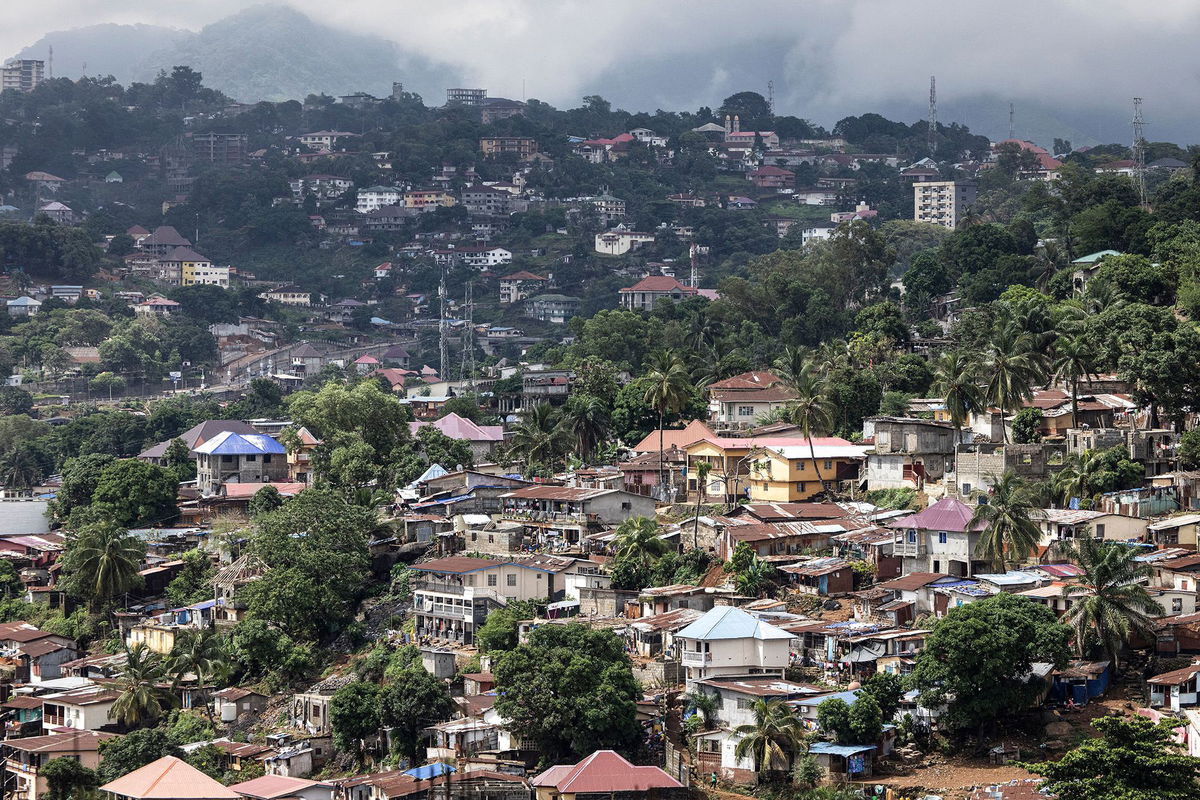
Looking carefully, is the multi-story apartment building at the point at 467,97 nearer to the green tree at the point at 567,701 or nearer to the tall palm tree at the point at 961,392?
the tall palm tree at the point at 961,392

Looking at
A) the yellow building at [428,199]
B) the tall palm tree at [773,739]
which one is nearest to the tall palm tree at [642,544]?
the tall palm tree at [773,739]

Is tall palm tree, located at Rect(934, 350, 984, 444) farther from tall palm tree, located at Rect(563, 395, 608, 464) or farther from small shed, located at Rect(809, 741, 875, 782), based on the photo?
small shed, located at Rect(809, 741, 875, 782)

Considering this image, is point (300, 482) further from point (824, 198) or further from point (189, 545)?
point (824, 198)

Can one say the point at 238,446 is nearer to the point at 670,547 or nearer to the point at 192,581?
the point at 192,581

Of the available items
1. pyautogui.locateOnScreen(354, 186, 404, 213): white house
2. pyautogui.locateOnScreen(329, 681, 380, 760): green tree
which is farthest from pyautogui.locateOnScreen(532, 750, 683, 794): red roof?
pyautogui.locateOnScreen(354, 186, 404, 213): white house

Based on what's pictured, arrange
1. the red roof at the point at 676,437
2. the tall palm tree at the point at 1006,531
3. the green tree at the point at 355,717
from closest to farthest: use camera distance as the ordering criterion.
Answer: the green tree at the point at 355,717, the tall palm tree at the point at 1006,531, the red roof at the point at 676,437
